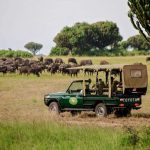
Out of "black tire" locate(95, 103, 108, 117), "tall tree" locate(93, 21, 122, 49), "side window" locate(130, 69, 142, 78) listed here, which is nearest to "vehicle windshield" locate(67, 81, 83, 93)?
"black tire" locate(95, 103, 108, 117)

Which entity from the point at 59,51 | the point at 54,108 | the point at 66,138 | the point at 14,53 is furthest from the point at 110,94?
the point at 59,51

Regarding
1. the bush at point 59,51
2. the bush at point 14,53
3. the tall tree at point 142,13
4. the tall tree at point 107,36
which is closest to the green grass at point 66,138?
the tall tree at point 142,13

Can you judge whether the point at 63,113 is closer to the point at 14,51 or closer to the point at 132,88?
the point at 132,88

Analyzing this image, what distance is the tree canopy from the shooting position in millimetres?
130625

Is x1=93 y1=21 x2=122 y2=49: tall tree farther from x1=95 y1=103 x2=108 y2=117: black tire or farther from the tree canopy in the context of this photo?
x1=95 y1=103 x2=108 y2=117: black tire

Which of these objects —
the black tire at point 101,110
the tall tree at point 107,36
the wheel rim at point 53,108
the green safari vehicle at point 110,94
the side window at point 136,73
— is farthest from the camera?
the tall tree at point 107,36

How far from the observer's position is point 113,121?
21703 mm

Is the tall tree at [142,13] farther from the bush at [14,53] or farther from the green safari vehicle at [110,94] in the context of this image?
the bush at [14,53]

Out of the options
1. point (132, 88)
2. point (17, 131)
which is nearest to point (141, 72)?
point (132, 88)

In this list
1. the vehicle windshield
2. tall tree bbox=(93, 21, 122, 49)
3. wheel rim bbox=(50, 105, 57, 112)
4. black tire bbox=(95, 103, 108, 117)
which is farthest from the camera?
tall tree bbox=(93, 21, 122, 49)

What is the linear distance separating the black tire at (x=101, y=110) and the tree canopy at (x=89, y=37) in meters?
106

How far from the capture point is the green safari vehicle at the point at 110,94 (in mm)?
22766

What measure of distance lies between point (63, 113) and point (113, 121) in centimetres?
463

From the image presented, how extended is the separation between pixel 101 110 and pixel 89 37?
365 feet
